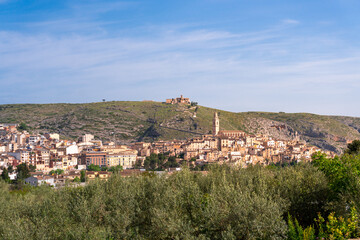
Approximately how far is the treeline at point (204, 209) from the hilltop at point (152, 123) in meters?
103

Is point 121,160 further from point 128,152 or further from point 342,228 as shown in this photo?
point 342,228

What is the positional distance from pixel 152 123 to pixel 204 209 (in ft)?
401

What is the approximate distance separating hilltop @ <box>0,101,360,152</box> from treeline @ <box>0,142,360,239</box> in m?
103

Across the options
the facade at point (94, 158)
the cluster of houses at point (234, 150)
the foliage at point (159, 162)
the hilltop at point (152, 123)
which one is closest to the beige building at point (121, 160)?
the facade at point (94, 158)

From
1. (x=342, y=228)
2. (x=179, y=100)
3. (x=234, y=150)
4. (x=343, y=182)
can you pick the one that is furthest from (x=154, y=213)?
(x=179, y=100)

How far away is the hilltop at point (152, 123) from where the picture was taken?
5182 inches

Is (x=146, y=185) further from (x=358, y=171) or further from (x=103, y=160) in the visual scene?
(x=103, y=160)

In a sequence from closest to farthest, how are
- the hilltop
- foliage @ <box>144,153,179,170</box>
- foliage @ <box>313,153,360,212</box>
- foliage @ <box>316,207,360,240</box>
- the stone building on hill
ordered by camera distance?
foliage @ <box>316,207,360,240</box> < foliage @ <box>313,153,360,212</box> < foliage @ <box>144,153,179,170</box> < the hilltop < the stone building on hill

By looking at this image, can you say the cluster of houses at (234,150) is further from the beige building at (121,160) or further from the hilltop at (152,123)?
the hilltop at (152,123)

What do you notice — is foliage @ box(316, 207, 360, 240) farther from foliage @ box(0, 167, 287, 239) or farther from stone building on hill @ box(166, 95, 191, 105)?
stone building on hill @ box(166, 95, 191, 105)

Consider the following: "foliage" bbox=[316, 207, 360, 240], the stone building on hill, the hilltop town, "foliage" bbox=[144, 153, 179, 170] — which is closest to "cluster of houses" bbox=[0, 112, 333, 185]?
the hilltop town

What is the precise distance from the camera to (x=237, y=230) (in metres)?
15.0

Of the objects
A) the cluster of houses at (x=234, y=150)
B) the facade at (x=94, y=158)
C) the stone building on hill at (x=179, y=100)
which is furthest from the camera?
the stone building on hill at (x=179, y=100)

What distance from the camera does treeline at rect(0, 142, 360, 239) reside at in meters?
15.0
